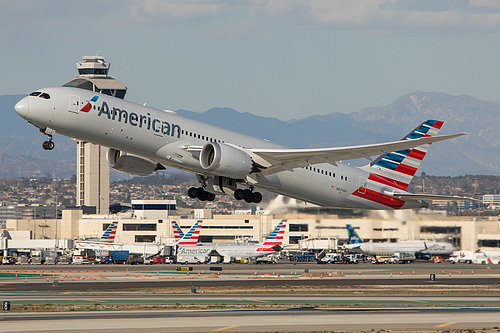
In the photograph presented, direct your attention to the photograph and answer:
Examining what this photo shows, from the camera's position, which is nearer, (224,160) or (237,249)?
(224,160)

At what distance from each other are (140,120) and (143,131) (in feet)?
2.24

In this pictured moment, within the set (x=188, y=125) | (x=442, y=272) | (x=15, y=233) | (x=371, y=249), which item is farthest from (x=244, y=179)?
(x=15, y=233)

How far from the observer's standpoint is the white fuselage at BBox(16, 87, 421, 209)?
44.2 m

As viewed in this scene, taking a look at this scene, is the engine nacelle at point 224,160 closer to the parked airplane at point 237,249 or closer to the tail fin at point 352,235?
the tail fin at point 352,235

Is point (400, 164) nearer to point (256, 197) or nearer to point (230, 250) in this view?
point (256, 197)

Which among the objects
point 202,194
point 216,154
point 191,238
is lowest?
point 191,238

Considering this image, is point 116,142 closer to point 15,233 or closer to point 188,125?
point 188,125

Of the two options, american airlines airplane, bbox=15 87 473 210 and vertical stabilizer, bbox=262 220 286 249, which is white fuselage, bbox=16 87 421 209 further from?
vertical stabilizer, bbox=262 220 286 249

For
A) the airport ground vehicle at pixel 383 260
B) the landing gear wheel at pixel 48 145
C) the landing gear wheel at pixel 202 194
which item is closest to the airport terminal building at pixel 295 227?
the airport ground vehicle at pixel 383 260

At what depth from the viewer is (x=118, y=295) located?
5341cm

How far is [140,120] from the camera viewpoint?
Result: 152ft

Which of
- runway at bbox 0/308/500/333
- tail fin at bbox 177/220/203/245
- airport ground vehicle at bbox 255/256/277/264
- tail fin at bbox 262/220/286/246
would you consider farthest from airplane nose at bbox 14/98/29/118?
airport ground vehicle at bbox 255/256/277/264

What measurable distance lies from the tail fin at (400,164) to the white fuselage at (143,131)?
5956mm

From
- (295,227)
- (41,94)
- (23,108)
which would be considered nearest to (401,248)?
(295,227)
